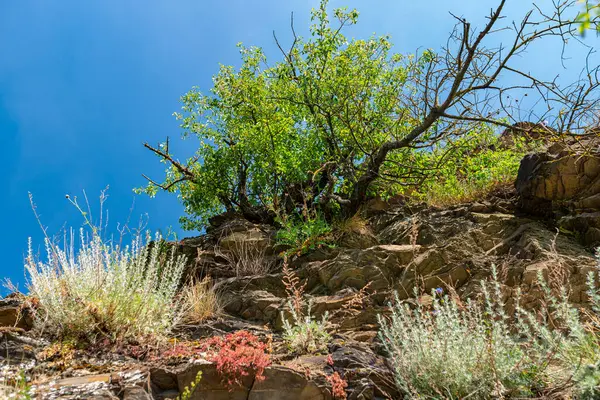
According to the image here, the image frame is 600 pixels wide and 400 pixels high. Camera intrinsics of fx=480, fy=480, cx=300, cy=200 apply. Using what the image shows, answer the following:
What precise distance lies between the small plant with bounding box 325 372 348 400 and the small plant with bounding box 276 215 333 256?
2939 mm

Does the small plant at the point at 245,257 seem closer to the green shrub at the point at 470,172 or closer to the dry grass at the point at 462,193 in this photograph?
the dry grass at the point at 462,193

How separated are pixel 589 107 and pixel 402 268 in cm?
278

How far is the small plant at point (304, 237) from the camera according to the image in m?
6.84

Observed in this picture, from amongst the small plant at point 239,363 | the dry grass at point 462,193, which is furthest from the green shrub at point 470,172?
the small plant at point 239,363

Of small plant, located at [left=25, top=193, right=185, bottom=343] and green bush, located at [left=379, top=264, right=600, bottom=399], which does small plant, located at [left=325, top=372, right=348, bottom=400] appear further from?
small plant, located at [left=25, top=193, right=185, bottom=343]

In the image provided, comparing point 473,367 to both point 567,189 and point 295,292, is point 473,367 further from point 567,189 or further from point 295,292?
point 567,189

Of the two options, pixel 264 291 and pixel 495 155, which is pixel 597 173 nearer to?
pixel 495 155

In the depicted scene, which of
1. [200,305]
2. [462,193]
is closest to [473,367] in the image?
[200,305]

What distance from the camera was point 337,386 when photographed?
383cm

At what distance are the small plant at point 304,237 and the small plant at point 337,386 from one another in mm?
2939

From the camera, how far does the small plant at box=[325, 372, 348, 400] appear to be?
3797 millimetres

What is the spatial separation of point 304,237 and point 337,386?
3.45 m

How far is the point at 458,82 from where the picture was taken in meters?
6.07

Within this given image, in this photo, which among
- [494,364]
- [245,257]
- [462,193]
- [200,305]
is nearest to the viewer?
[494,364]
